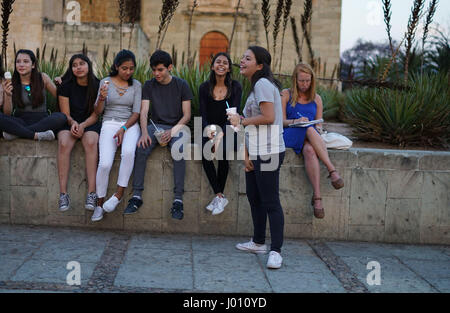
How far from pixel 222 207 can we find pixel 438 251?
2213 millimetres

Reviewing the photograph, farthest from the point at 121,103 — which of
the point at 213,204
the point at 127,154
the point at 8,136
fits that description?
the point at 213,204

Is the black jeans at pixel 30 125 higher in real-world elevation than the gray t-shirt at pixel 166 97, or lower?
lower

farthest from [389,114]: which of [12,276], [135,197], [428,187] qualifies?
[12,276]

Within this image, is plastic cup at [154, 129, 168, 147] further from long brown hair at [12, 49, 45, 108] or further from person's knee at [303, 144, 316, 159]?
person's knee at [303, 144, 316, 159]

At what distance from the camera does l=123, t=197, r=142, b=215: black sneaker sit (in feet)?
15.3

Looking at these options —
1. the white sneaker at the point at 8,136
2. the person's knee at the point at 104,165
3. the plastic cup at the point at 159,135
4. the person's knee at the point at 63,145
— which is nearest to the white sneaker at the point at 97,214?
the person's knee at the point at 104,165

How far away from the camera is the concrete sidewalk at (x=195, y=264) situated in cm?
352

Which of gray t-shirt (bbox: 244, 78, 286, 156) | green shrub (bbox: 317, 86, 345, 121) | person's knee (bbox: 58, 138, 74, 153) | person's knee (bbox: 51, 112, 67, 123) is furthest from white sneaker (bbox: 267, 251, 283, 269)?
green shrub (bbox: 317, 86, 345, 121)

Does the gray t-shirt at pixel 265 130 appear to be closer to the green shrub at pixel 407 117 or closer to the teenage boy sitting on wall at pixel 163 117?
the teenage boy sitting on wall at pixel 163 117

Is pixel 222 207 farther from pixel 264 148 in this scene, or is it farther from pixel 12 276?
pixel 12 276

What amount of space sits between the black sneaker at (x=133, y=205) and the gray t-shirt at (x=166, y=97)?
0.85 metres

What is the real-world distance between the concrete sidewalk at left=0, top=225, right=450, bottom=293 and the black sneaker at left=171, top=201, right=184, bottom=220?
0.26 metres

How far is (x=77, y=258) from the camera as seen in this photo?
13.1 feet

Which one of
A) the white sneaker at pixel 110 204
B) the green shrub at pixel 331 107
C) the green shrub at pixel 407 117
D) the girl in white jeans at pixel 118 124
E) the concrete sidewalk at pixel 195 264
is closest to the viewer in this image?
the concrete sidewalk at pixel 195 264
